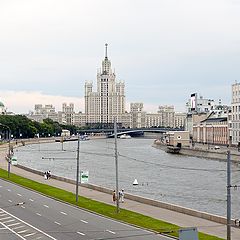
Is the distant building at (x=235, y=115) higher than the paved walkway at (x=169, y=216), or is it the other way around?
the distant building at (x=235, y=115)

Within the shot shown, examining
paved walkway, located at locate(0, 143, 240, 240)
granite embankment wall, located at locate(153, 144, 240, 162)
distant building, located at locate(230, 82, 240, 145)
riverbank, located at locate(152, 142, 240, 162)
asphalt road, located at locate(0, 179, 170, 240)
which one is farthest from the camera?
A: distant building, located at locate(230, 82, 240, 145)

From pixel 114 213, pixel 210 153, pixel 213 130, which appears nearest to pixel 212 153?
pixel 210 153

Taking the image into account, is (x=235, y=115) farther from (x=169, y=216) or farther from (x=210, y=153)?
(x=169, y=216)

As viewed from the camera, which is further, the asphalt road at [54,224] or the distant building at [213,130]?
the distant building at [213,130]

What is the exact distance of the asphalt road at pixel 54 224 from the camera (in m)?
27.7

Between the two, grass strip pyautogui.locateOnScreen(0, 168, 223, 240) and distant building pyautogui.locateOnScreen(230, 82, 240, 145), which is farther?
distant building pyautogui.locateOnScreen(230, 82, 240, 145)

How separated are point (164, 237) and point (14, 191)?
23690 mm

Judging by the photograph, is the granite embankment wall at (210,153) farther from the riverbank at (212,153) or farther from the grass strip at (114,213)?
the grass strip at (114,213)

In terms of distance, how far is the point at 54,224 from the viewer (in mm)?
31172

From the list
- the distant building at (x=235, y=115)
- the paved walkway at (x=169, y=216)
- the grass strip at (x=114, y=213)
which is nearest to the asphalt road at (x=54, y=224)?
the grass strip at (x=114, y=213)

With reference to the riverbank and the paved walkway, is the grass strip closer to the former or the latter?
the paved walkway

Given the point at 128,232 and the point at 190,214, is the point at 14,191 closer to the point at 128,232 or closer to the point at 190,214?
the point at 190,214

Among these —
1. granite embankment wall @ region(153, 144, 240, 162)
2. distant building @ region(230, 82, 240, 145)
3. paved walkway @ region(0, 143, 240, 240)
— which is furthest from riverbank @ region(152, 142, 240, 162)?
paved walkway @ region(0, 143, 240, 240)

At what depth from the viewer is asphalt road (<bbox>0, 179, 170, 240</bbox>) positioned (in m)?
27.7
